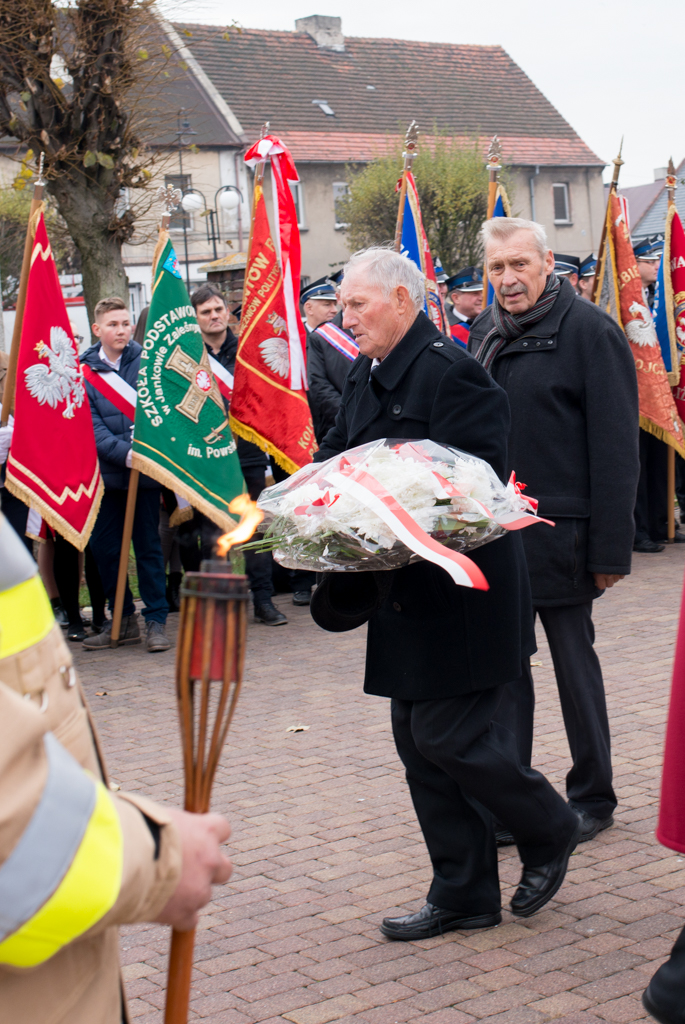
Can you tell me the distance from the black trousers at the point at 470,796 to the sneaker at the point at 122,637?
471cm

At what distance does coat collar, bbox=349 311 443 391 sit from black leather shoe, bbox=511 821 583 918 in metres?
1.54

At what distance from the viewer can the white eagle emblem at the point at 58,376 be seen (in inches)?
287

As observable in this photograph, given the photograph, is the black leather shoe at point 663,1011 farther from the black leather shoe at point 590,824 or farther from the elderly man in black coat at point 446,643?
the black leather shoe at point 590,824

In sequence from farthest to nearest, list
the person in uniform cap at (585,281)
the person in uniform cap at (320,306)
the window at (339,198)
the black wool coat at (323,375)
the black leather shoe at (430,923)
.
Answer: the window at (339,198) < the person in uniform cap at (585,281) < the person in uniform cap at (320,306) < the black wool coat at (323,375) < the black leather shoe at (430,923)

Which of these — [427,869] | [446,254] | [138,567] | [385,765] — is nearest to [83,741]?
[427,869]

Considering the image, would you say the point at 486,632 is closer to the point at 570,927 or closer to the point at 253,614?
the point at 570,927

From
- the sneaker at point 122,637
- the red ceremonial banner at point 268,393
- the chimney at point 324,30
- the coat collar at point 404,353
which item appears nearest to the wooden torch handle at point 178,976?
the coat collar at point 404,353

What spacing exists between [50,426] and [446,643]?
463 centimetres

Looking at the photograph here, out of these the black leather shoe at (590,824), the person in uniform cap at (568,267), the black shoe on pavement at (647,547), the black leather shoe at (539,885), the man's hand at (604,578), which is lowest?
the black shoe on pavement at (647,547)

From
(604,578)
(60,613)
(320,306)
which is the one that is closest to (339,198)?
(320,306)

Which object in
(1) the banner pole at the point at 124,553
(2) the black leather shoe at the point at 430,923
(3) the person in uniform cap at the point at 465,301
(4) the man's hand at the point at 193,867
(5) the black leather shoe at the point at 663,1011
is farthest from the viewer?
(3) the person in uniform cap at the point at 465,301

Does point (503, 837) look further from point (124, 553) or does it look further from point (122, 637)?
point (122, 637)

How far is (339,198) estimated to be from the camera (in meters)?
38.4

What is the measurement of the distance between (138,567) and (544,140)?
38590mm
